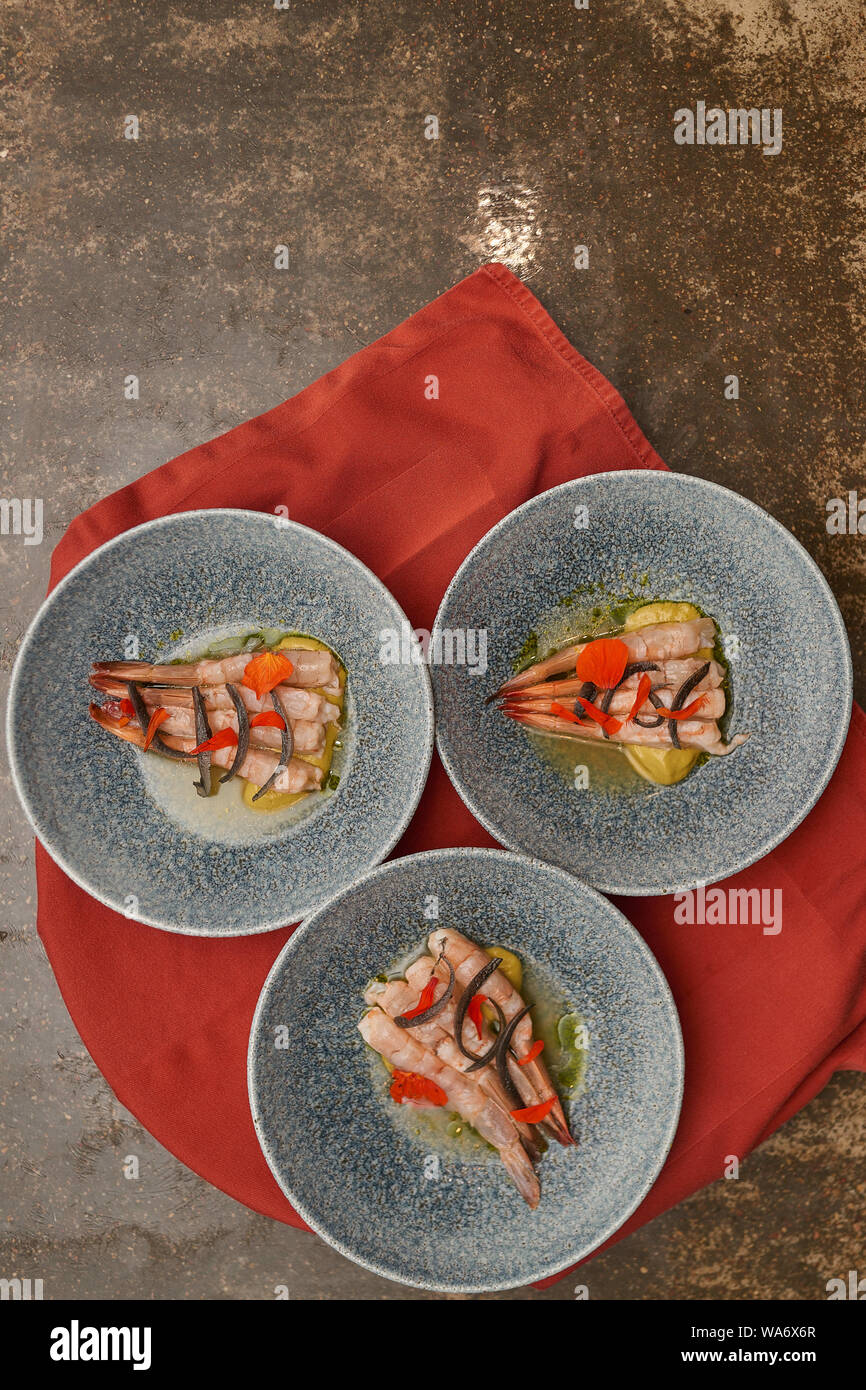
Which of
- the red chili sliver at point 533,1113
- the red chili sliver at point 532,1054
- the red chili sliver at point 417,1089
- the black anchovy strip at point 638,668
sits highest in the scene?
the black anchovy strip at point 638,668

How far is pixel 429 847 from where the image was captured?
9.33ft

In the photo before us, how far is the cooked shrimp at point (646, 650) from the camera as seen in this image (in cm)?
273

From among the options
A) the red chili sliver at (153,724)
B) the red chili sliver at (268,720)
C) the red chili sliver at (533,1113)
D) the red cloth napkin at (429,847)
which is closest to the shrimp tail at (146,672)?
the red chili sliver at (153,724)

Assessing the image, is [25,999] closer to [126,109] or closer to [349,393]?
[349,393]

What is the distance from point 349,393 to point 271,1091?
6.97 ft

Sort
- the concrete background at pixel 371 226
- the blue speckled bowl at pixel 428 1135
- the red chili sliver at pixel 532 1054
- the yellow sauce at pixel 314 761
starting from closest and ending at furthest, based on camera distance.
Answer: the blue speckled bowl at pixel 428 1135 → the red chili sliver at pixel 532 1054 → the yellow sauce at pixel 314 761 → the concrete background at pixel 371 226

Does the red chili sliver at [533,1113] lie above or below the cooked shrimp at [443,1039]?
below

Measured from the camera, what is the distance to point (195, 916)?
268cm

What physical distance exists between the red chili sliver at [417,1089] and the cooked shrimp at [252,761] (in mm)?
902

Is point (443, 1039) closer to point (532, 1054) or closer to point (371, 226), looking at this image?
point (532, 1054)

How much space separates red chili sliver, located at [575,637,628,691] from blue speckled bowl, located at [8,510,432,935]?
21.0 inches

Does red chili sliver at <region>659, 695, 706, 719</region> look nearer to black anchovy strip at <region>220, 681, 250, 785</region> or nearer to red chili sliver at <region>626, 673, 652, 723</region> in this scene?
red chili sliver at <region>626, 673, 652, 723</region>

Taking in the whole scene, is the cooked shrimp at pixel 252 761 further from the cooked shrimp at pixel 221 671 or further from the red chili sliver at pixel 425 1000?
the red chili sliver at pixel 425 1000

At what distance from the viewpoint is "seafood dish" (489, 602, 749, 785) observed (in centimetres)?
270
